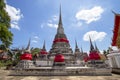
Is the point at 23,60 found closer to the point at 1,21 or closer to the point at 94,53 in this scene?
the point at 1,21

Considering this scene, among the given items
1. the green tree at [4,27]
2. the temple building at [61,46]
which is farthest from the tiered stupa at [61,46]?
the green tree at [4,27]

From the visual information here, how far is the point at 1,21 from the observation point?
52.7 ft

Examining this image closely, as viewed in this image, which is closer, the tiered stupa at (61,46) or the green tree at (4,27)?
the green tree at (4,27)

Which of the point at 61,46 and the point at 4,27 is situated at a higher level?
the point at 61,46

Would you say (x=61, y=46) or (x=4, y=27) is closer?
(x=4, y=27)

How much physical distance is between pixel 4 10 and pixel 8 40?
3.24 metres

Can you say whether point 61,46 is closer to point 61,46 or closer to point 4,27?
point 61,46

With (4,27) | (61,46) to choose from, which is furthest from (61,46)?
(4,27)

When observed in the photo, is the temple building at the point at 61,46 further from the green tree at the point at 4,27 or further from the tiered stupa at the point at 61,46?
the green tree at the point at 4,27

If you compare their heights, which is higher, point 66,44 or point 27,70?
point 66,44

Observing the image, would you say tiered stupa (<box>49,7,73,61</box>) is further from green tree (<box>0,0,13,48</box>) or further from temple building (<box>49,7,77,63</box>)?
green tree (<box>0,0,13,48</box>)

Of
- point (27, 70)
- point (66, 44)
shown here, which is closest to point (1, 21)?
point (27, 70)

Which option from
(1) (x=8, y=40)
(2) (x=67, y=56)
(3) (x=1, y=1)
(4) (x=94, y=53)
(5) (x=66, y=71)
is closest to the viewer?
(3) (x=1, y=1)

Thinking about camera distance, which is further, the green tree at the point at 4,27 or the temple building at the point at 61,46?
the temple building at the point at 61,46
